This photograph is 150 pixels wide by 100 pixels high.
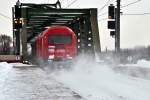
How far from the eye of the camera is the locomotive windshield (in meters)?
33.0

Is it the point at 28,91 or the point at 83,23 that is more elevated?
the point at 83,23

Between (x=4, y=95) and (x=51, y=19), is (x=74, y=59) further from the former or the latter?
(x=4, y=95)

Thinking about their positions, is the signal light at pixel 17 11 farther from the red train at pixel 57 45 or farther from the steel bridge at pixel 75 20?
the red train at pixel 57 45

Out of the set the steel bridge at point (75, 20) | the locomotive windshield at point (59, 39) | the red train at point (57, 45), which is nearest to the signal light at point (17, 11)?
the steel bridge at point (75, 20)

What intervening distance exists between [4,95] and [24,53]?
28.5 meters

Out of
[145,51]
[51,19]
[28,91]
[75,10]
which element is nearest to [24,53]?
[51,19]

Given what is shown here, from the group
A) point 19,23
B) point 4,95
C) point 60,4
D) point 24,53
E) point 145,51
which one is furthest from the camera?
point 145,51

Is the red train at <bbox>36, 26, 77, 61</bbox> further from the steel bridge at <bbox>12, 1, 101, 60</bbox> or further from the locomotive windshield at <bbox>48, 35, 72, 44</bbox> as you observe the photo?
the steel bridge at <bbox>12, 1, 101, 60</bbox>

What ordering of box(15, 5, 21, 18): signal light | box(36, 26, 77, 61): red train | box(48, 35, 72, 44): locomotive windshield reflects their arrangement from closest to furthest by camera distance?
1. box(36, 26, 77, 61): red train
2. box(48, 35, 72, 44): locomotive windshield
3. box(15, 5, 21, 18): signal light

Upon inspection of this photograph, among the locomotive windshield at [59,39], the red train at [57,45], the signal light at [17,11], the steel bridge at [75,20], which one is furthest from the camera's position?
the steel bridge at [75,20]

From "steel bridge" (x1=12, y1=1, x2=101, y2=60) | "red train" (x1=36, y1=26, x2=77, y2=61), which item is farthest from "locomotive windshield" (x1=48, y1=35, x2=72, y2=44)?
"steel bridge" (x1=12, y1=1, x2=101, y2=60)

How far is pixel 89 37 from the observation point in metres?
38.6

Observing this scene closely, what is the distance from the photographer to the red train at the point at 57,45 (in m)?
32.8

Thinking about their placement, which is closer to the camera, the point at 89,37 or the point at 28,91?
the point at 28,91
